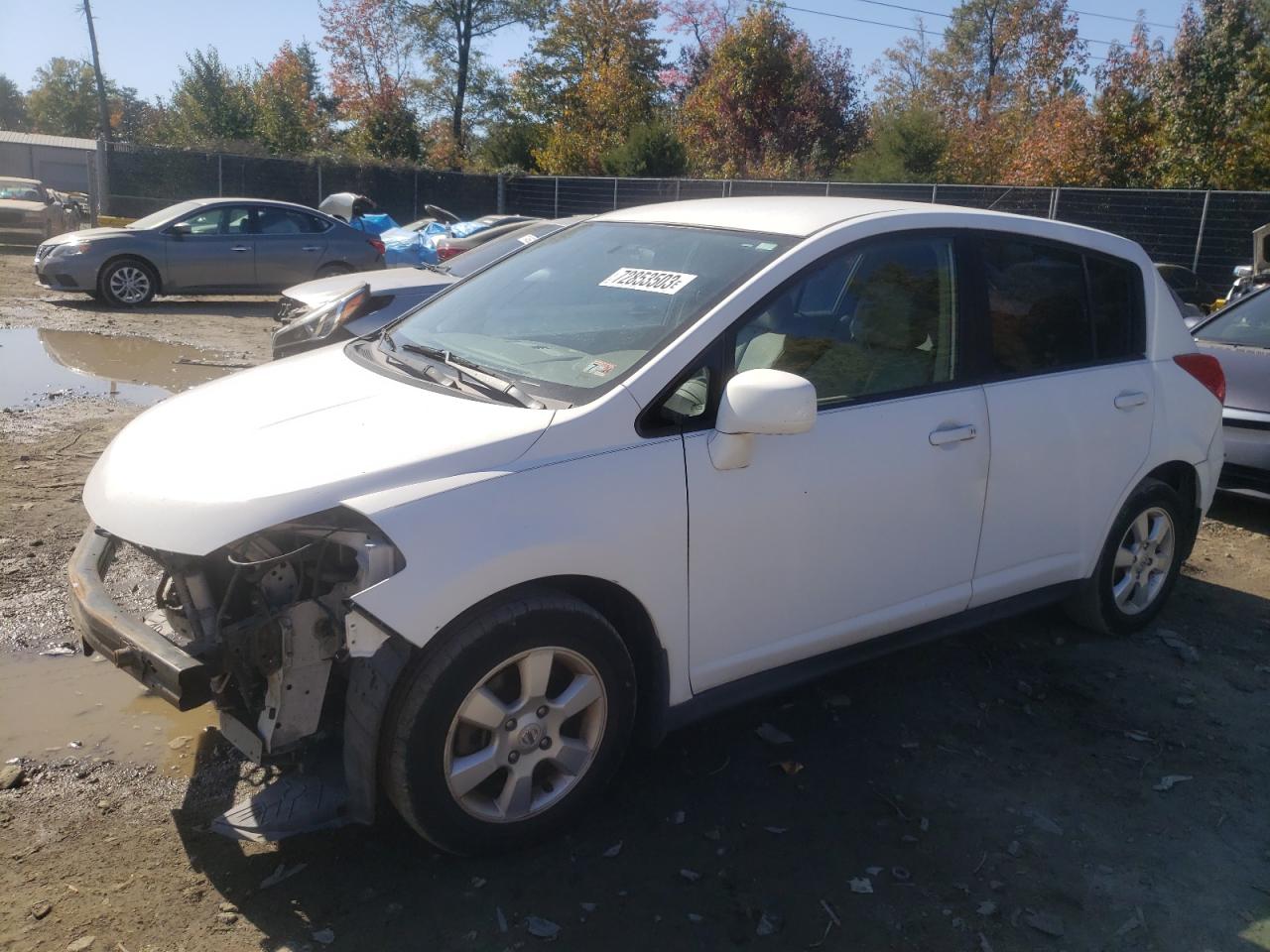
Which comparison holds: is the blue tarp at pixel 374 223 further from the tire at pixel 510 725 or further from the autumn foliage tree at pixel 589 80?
the tire at pixel 510 725

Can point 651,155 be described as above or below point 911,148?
below

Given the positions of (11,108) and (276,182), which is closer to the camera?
(276,182)

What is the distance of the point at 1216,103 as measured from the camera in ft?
74.2

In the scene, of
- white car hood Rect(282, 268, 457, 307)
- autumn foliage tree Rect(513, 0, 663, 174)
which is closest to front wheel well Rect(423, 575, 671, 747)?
white car hood Rect(282, 268, 457, 307)

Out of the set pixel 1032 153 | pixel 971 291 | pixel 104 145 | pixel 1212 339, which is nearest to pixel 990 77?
pixel 1032 153

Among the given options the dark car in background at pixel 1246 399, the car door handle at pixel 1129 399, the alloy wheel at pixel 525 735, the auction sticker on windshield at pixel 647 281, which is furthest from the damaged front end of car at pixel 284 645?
the dark car in background at pixel 1246 399

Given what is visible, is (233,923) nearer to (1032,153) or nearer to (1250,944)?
(1250,944)

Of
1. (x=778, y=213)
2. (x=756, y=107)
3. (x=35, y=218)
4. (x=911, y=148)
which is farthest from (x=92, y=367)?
(x=756, y=107)

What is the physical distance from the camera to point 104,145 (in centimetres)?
2706

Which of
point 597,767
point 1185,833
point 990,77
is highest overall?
point 990,77

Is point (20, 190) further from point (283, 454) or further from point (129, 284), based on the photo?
point (283, 454)

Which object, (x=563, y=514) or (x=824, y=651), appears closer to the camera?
(x=563, y=514)

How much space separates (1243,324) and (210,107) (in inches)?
1690

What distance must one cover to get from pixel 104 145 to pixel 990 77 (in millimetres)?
36681
